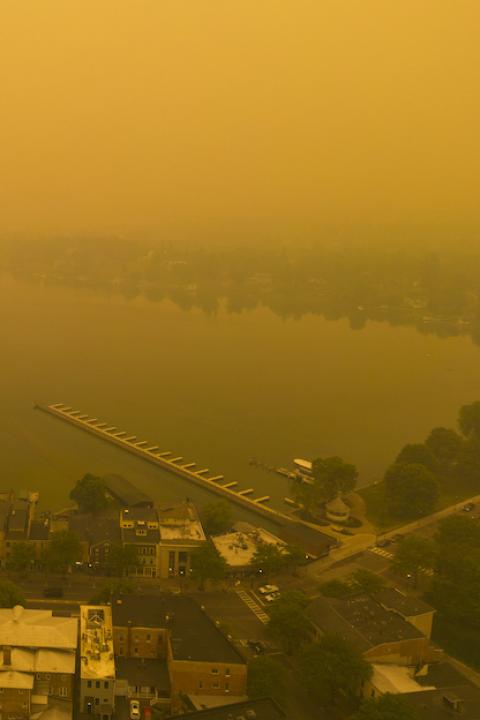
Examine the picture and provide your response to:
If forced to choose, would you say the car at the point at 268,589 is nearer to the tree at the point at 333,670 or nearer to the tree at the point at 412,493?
the tree at the point at 333,670

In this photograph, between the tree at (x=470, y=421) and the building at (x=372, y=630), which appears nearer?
the building at (x=372, y=630)

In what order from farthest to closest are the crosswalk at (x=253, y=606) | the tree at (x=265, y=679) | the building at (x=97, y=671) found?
the crosswalk at (x=253, y=606)
the tree at (x=265, y=679)
the building at (x=97, y=671)

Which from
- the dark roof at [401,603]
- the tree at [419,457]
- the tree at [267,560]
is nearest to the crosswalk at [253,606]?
the tree at [267,560]

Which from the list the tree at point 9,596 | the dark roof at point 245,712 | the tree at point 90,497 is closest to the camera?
the dark roof at point 245,712

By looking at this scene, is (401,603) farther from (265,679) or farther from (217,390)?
(217,390)

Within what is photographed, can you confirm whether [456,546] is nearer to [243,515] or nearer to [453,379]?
[243,515]

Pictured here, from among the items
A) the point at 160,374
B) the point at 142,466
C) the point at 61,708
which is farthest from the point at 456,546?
the point at 160,374

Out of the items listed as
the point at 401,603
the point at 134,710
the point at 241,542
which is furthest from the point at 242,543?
the point at 134,710

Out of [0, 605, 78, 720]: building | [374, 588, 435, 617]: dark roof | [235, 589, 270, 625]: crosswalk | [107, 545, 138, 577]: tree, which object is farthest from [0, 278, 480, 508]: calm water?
[0, 605, 78, 720]: building
